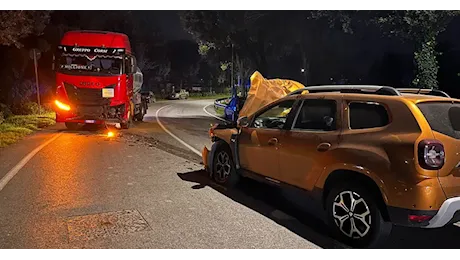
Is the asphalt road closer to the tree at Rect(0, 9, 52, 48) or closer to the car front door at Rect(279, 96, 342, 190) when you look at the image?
the car front door at Rect(279, 96, 342, 190)

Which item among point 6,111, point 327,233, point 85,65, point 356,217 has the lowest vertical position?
point 327,233

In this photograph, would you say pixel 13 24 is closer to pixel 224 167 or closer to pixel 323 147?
pixel 224 167

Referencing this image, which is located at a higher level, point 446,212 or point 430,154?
point 430,154

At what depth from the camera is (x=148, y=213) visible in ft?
18.3

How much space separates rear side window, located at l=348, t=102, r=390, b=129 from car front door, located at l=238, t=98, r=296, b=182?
1.03m

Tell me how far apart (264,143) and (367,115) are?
1.75 metres

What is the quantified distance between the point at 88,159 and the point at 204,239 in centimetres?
580

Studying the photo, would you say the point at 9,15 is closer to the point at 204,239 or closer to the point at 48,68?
the point at 48,68

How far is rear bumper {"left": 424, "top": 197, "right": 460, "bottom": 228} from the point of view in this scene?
4.00 m

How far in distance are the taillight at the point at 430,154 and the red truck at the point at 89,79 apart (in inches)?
482

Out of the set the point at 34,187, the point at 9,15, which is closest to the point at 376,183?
the point at 34,187

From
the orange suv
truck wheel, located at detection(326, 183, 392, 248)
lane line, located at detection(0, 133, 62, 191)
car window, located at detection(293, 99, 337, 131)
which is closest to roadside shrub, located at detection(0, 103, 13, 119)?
lane line, located at detection(0, 133, 62, 191)

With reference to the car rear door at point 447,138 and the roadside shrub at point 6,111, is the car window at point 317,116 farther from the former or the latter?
the roadside shrub at point 6,111

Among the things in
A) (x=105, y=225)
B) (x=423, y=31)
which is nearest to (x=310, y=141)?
(x=105, y=225)
